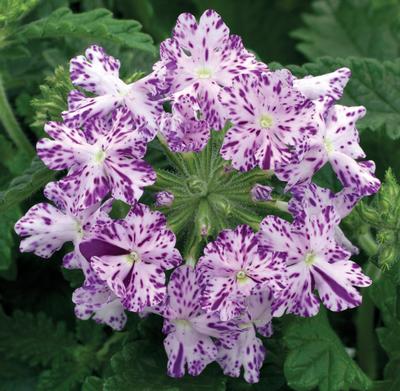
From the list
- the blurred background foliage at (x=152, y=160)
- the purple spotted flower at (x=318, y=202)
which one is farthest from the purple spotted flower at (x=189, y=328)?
the purple spotted flower at (x=318, y=202)

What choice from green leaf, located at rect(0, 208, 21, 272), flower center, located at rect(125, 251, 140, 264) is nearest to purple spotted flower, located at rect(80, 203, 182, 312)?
flower center, located at rect(125, 251, 140, 264)

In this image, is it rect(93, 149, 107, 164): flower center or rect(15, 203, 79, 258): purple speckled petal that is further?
rect(15, 203, 79, 258): purple speckled petal

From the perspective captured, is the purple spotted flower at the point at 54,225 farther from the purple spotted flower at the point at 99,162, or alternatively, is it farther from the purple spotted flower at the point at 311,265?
the purple spotted flower at the point at 311,265

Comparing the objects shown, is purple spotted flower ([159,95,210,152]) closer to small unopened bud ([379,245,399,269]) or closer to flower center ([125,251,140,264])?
flower center ([125,251,140,264])

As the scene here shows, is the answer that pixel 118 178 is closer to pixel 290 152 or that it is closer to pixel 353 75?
pixel 290 152

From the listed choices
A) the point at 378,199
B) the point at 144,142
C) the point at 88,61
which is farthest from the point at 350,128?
the point at 88,61

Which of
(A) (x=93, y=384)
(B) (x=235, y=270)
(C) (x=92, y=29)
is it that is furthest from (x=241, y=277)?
(C) (x=92, y=29)

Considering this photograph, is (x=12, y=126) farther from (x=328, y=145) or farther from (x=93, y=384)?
(x=328, y=145)
